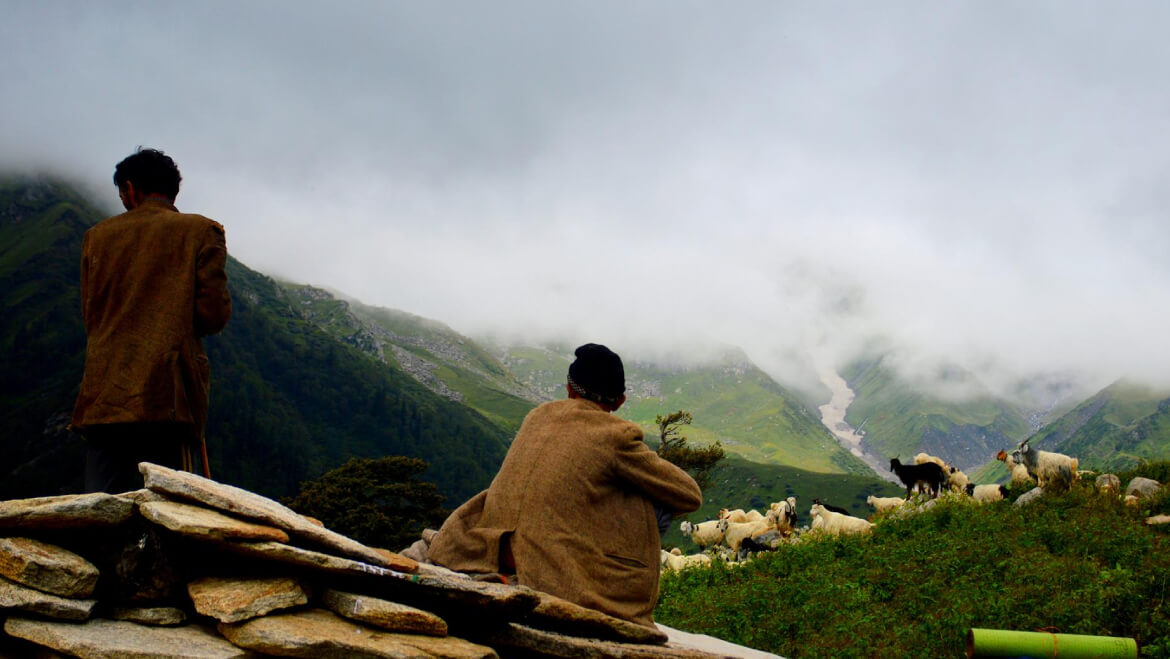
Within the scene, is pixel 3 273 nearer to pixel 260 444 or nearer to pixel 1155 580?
pixel 260 444

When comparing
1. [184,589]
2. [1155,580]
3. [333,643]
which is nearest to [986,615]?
[1155,580]

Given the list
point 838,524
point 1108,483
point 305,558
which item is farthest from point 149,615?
point 1108,483

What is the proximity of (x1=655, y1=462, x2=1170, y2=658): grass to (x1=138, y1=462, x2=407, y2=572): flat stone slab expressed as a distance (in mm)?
6439

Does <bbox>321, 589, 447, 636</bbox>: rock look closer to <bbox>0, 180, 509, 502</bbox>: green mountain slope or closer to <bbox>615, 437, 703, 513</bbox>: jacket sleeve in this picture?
<bbox>615, 437, 703, 513</bbox>: jacket sleeve

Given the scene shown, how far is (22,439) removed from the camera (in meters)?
118

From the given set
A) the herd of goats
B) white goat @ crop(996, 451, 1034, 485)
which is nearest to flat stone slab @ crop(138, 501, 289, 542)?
the herd of goats

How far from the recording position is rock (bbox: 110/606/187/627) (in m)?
4.10

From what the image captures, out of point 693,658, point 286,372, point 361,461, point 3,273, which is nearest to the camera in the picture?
point 693,658

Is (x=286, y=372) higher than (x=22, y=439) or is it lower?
higher

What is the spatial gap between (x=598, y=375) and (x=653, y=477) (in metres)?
1.02

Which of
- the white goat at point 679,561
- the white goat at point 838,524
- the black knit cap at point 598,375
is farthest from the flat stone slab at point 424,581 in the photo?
the white goat at point 679,561

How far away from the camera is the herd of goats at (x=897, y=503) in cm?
1523

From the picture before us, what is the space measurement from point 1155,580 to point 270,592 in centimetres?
940

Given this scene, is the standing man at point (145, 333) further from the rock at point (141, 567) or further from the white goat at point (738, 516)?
the white goat at point (738, 516)
